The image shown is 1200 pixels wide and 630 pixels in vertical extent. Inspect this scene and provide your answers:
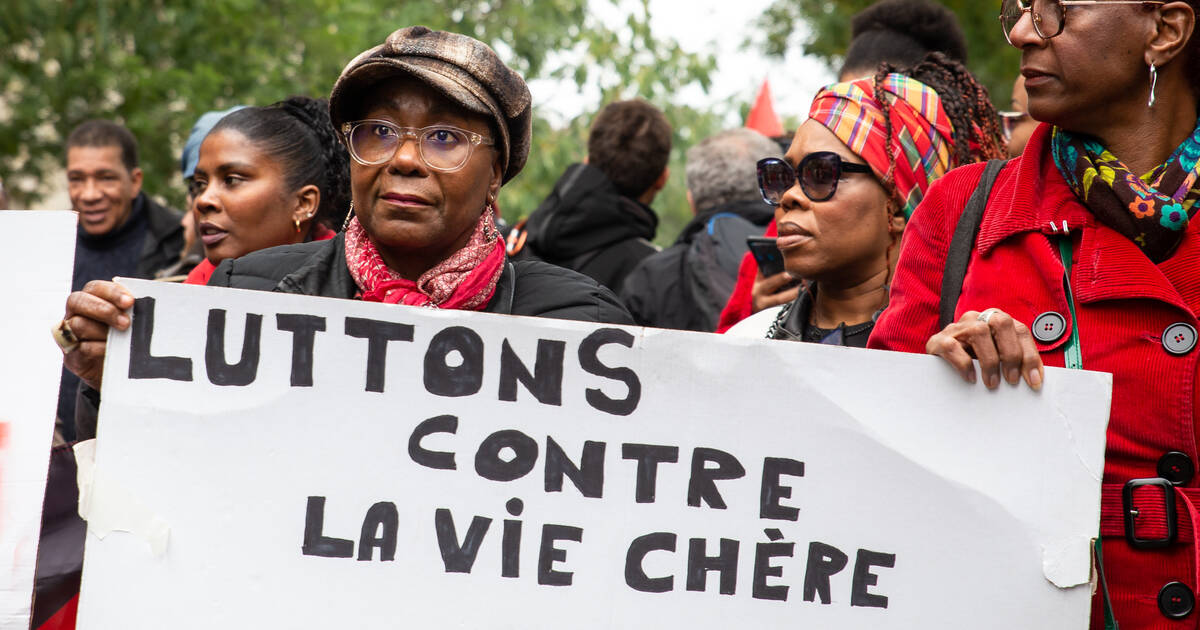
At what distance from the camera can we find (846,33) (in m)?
13.9

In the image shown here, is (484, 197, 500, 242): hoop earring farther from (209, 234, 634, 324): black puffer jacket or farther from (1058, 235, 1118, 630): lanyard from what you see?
(1058, 235, 1118, 630): lanyard

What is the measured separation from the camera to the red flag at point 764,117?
791cm

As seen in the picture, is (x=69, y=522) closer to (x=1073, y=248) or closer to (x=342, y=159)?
(x=342, y=159)

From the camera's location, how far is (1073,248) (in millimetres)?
2494

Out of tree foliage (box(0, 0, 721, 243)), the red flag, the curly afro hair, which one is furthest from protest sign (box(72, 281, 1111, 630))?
tree foliage (box(0, 0, 721, 243))

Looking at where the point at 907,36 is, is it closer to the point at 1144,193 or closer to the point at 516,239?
the point at 516,239

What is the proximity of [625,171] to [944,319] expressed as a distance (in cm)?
319

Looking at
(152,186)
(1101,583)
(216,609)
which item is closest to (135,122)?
(152,186)

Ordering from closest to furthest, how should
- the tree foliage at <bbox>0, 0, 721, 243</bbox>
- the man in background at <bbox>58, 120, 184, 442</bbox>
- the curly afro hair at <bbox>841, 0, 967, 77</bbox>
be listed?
the curly afro hair at <bbox>841, 0, 967, 77</bbox> → the man in background at <bbox>58, 120, 184, 442</bbox> → the tree foliage at <bbox>0, 0, 721, 243</bbox>

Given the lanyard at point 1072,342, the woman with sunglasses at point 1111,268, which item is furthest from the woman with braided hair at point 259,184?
the lanyard at point 1072,342

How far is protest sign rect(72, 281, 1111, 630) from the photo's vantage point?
235 cm

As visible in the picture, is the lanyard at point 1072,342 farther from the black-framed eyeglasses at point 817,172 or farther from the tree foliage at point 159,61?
the tree foliage at point 159,61

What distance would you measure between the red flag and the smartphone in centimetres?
395

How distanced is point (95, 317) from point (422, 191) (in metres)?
0.70
